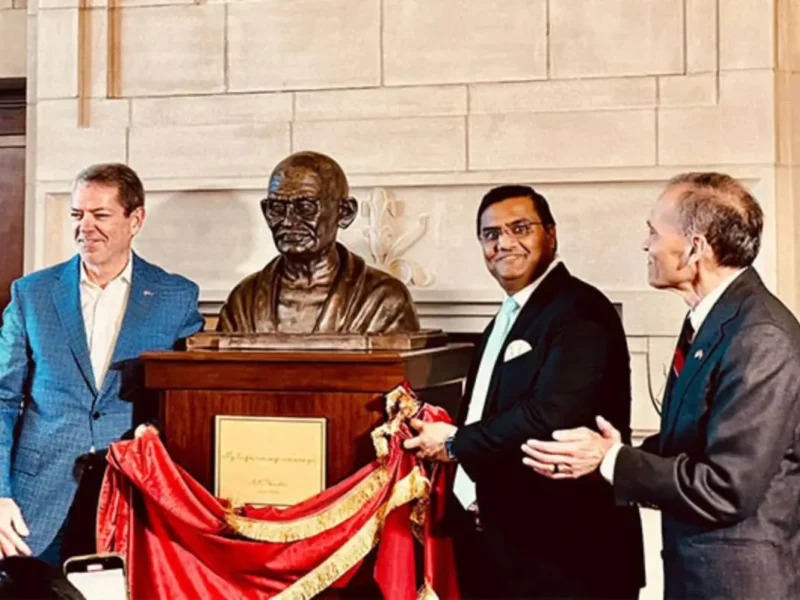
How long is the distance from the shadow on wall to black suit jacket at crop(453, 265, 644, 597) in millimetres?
1837

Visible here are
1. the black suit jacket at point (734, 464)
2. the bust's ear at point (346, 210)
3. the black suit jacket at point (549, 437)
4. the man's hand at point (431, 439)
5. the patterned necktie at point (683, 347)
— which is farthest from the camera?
the bust's ear at point (346, 210)

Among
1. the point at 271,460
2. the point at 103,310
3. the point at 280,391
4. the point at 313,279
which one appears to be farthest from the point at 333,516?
the point at 103,310

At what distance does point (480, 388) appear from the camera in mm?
2891

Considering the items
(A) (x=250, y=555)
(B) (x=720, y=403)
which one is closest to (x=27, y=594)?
(A) (x=250, y=555)

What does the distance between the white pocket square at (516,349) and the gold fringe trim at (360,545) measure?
0.39m

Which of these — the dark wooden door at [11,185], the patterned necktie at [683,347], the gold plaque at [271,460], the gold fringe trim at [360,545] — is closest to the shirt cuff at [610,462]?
the patterned necktie at [683,347]

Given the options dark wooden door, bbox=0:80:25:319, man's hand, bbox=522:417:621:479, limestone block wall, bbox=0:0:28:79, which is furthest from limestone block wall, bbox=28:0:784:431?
man's hand, bbox=522:417:621:479

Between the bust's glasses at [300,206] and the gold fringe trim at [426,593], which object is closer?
the gold fringe trim at [426,593]

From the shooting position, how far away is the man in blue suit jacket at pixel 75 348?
3193mm

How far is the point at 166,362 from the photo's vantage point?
3053 millimetres

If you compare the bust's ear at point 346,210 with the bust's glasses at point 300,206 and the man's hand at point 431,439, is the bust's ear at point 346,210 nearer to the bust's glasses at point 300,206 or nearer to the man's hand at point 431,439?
the bust's glasses at point 300,206

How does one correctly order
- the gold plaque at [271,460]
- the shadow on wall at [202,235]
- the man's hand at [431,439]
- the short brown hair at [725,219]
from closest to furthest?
the short brown hair at [725,219], the man's hand at [431,439], the gold plaque at [271,460], the shadow on wall at [202,235]

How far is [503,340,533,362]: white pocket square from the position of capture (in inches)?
108

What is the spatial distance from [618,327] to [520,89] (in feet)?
5.48
